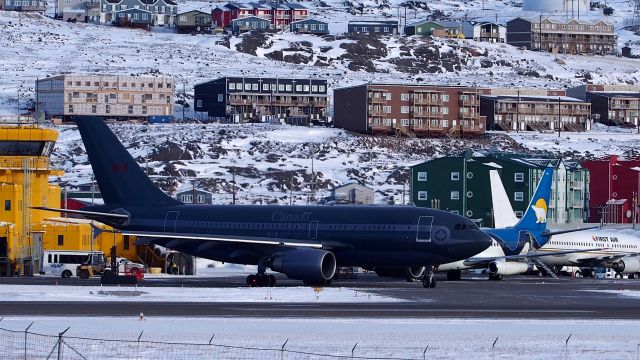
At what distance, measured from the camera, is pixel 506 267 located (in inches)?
3204

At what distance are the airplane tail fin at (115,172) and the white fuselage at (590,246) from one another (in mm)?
25306

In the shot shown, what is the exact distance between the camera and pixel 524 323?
148 feet

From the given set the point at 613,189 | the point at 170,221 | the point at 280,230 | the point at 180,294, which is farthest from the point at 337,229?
the point at 613,189

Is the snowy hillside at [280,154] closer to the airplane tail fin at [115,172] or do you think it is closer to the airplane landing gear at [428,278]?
the airplane tail fin at [115,172]

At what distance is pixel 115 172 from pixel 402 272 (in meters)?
14.9

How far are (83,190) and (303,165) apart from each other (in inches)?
1376

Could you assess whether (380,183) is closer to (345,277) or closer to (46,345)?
(345,277)

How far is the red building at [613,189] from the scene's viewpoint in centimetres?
→ 14262

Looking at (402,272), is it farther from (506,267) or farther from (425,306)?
(425,306)

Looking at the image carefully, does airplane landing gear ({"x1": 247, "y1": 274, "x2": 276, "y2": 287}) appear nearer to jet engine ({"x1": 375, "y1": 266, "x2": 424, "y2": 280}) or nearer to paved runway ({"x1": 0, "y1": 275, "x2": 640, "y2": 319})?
paved runway ({"x1": 0, "y1": 275, "x2": 640, "y2": 319})

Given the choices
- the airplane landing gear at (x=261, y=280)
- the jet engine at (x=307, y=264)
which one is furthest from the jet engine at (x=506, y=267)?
the airplane landing gear at (x=261, y=280)

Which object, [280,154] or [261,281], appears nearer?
[261,281]

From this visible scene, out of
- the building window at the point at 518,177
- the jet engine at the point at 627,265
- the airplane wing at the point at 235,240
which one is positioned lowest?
the jet engine at the point at 627,265

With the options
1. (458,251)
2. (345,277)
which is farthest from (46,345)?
(345,277)
